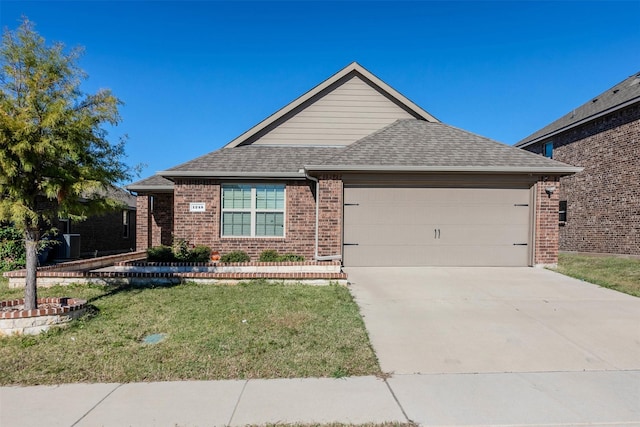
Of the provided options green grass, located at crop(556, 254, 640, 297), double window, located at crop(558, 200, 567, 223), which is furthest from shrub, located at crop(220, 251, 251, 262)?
double window, located at crop(558, 200, 567, 223)

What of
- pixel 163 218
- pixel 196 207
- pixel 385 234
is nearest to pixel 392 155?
pixel 385 234

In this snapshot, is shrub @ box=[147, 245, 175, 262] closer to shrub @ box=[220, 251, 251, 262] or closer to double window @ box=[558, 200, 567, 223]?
shrub @ box=[220, 251, 251, 262]

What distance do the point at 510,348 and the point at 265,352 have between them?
3.15 metres

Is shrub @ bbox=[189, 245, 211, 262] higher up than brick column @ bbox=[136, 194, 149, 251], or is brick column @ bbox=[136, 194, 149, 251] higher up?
brick column @ bbox=[136, 194, 149, 251]

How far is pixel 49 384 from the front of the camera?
3.88 m

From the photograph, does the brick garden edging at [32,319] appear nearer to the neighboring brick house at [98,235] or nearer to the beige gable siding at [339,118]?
A: the neighboring brick house at [98,235]

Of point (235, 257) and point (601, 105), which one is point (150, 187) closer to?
point (235, 257)

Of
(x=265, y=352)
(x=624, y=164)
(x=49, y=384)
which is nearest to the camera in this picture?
(x=49, y=384)

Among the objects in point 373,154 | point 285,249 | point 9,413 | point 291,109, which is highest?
point 291,109

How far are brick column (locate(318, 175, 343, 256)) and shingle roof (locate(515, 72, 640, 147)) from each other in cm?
1173

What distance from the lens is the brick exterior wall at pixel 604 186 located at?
1369 centimetres

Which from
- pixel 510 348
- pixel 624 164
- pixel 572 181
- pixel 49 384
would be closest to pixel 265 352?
pixel 49 384

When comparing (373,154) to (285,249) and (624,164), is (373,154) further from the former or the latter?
(624,164)

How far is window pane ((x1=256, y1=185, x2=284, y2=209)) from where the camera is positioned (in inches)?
452
